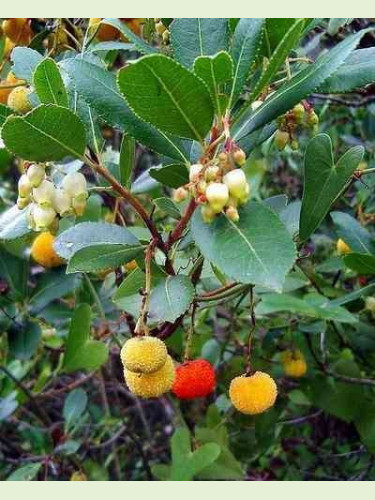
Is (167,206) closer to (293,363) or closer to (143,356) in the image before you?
(143,356)

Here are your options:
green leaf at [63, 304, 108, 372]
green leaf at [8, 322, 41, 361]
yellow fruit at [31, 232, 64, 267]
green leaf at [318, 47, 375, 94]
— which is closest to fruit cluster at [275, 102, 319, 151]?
green leaf at [318, 47, 375, 94]

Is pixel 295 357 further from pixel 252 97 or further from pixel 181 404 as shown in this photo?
pixel 252 97

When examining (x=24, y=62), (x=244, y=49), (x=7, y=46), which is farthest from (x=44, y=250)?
(x=244, y=49)

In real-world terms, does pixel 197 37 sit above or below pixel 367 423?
above

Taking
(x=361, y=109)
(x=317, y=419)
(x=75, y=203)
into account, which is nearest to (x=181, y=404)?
(x=317, y=419)

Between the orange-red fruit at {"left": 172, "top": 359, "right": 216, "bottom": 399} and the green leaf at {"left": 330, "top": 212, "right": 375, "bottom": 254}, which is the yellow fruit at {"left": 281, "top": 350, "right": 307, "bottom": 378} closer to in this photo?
the green leaf at {"left": 330, "top": 212, "right": 375, "bottom": 254}

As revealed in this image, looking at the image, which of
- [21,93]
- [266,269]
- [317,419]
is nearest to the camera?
[266,269]
